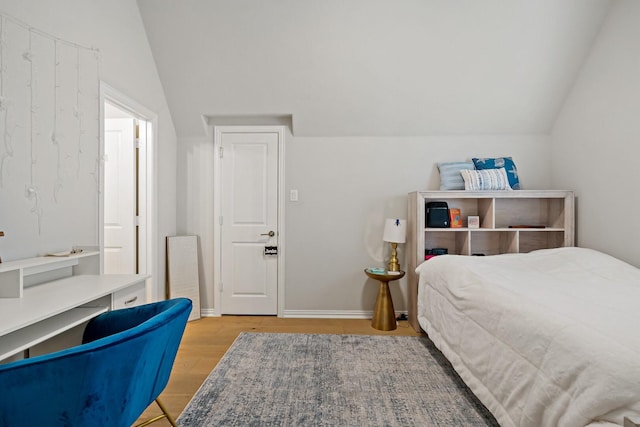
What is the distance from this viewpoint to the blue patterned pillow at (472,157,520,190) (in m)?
3.54

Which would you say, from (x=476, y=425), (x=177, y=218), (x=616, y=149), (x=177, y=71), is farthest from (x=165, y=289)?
(x=616, y=149)

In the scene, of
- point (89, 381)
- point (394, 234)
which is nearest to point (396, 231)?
point (394, 234)

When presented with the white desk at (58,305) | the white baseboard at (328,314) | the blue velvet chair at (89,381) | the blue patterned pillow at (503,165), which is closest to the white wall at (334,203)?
the white baseboard at (328,314)

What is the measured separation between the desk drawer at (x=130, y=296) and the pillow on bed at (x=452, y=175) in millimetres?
2793

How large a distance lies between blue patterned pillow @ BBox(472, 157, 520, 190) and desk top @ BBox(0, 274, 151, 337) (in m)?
3.12

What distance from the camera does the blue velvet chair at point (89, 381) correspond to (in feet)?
3.24

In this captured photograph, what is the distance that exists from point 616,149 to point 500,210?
42.4 inches

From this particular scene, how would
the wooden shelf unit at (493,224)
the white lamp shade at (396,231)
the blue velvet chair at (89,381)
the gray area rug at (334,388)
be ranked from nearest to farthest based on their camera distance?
the blue velvet chair at (89,381) < the gray area rug at (334,388) < the wooden shelf unit at (493,224) < the white lamp shade at (396,231)

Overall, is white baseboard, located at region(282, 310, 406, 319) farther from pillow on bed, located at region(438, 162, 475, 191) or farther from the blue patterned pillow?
the blue patterned pillow

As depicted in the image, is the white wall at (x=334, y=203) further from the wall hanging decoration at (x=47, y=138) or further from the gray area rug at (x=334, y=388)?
the wall hanging decoration at (x=47, y=138)

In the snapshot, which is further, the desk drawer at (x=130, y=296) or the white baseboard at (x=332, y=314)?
the white baseboard at (x=332, y=314)

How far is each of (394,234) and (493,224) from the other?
0.91 metres

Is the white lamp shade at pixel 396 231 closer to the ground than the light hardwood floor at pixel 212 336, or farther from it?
farther from it

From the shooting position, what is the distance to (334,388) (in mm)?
2246
